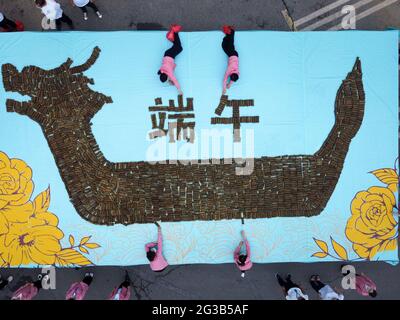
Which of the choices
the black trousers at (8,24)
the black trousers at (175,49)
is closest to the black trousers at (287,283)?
the black trousers at (175,49)

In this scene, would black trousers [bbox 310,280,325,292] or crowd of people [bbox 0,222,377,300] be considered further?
black trousers [bbox 310,280,325,292]

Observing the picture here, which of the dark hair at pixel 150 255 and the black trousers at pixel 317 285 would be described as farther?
the black trousers at pixel 317 285

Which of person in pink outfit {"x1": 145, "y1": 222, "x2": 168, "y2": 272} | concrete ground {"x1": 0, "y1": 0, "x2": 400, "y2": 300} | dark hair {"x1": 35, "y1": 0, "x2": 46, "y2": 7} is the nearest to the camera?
dark hair {"x1": 35, "y1": 0, "x2": 46, "y2": 7}

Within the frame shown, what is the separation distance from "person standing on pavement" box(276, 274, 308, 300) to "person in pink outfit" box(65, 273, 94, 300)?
8.38 ft

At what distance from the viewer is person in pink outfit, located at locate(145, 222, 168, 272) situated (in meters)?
3.45

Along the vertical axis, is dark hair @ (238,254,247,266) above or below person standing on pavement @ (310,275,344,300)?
above

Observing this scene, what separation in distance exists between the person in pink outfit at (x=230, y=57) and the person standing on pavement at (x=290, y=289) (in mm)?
2612

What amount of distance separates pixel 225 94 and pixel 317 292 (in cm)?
292

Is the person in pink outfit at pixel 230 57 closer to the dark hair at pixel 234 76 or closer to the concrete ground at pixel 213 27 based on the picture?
the dark hair at pixel 234 76

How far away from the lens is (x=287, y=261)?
3.67 m

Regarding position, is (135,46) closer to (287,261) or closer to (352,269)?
(287,261)

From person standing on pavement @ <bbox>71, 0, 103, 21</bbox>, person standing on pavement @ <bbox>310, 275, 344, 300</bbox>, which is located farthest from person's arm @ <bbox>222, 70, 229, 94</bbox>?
person standing on pavement @ <bbox>310, 275, 344, 300</bbox>

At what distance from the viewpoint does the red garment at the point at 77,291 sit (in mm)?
3627

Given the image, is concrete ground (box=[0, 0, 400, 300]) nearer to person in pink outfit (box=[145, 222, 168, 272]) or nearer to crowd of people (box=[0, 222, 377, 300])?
crowd of people (box=[0, 222, 377, 300])
